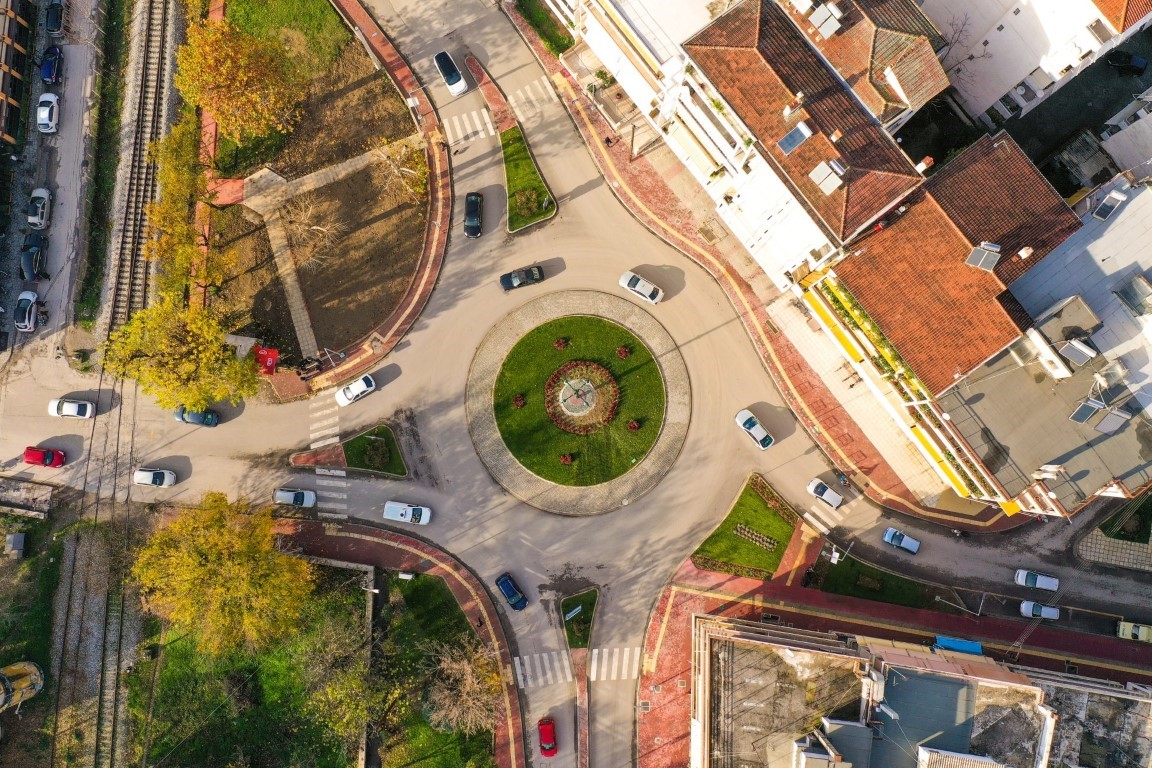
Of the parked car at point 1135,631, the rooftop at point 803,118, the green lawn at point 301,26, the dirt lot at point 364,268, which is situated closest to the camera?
the rooftop at point 803,118

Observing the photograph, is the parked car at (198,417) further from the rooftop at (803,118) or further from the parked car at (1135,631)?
the parked car at (1135,631)

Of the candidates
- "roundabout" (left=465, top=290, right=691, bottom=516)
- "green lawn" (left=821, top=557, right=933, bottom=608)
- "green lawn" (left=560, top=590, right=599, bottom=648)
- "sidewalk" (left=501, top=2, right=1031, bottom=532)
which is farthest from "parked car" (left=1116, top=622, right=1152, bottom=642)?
"green lawn" (left=560, top=590, right=599, bottom=648)

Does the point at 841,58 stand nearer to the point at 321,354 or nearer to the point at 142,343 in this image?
the point at 321,354

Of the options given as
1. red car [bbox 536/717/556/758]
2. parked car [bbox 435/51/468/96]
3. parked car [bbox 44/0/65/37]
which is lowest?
red car [bbox 536/717/556/758]

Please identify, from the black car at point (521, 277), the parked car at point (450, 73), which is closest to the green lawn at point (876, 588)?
the black car at point (521, 277)

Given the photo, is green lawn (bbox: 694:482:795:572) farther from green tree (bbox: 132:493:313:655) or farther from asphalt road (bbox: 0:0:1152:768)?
green tree (bbox: 132:493:313:655)

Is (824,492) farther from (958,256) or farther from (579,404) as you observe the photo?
(579,404)
